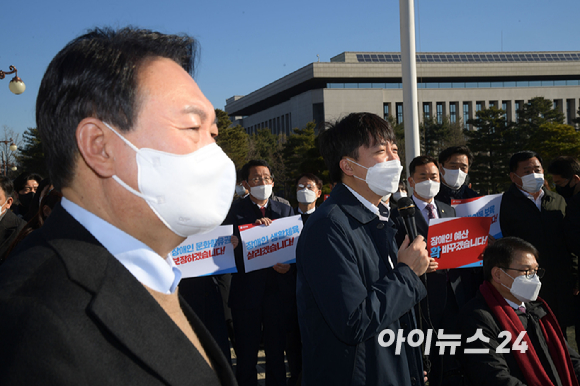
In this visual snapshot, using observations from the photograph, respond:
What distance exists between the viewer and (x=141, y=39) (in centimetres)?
128

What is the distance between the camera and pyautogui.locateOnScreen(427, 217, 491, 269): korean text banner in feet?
13.9

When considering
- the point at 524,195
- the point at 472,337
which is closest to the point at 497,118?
the point at 524,195

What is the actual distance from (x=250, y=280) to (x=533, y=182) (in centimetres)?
406

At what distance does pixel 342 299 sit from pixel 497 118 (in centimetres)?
4298

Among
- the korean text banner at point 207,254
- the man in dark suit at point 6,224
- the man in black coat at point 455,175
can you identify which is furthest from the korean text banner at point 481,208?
the man in dark suit at point 6,224

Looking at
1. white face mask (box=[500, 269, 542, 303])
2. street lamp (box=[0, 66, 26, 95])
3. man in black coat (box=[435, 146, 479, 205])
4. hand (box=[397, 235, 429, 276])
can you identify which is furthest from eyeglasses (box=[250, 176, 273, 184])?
street lamp (box=[0, 66, 26, 95])

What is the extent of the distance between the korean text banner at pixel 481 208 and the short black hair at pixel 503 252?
4.00ft

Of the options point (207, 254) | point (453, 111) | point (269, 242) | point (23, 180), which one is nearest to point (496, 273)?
point (269, 242)

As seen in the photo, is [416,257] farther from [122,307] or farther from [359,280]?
[122,307]

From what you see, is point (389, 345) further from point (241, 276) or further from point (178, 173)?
point (241, 276)

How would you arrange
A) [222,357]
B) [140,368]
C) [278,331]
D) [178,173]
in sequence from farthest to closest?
[278,331] < [222,357] < [178,173] < [140,368]

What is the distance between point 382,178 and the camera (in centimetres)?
278

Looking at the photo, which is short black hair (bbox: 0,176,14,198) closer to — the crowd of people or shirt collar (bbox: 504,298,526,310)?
the crowd of people

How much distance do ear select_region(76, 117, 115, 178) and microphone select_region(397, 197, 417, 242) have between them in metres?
2.28
